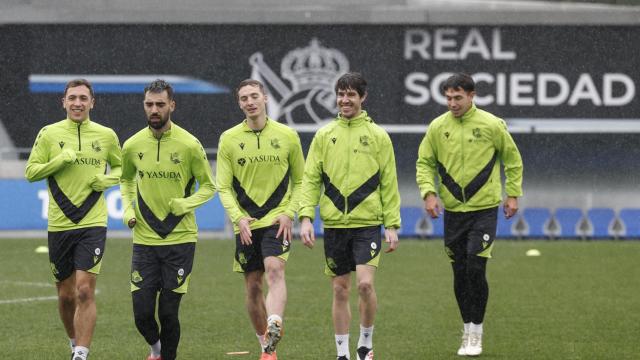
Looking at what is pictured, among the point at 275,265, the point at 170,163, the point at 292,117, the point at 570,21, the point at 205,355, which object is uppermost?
the point at 570,21

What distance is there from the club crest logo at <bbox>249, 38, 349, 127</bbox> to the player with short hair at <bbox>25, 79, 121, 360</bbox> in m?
16.3

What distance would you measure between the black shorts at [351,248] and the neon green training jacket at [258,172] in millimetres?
434

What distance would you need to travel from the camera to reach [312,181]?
10.6 metres

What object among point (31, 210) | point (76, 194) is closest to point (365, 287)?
point (76, 194)

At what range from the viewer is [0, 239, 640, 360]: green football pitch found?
11977 mm

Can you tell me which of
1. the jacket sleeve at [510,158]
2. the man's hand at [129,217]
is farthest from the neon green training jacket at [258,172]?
the jacket sleeve at [510,158]

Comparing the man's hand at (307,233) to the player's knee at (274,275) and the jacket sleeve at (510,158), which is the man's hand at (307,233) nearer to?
the player's knee at (274,275)

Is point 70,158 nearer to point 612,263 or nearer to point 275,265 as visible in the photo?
point 275,265

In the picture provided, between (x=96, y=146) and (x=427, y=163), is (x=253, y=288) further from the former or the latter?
(x=427, y=163)

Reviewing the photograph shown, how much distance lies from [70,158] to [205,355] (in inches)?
92.3

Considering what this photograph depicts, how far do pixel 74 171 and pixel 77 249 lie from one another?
628 millimetres

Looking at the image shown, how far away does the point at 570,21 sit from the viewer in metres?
26.7

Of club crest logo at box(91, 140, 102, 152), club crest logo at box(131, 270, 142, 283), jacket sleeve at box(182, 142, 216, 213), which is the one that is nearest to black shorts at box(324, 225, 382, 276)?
jacket sleeve at box(182, 142, 216, 213)

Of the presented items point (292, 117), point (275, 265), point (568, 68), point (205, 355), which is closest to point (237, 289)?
point (205, 355)
